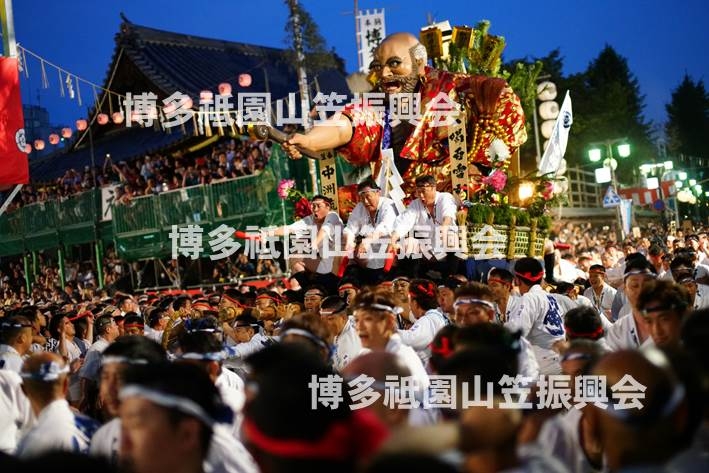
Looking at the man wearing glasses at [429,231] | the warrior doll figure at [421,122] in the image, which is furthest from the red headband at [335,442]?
the warrior doll figure at [421,122]

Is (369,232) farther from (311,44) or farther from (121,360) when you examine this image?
(311,44)

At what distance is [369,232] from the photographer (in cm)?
862

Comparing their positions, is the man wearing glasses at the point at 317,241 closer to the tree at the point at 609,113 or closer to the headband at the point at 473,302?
the headband at the point at 473,302

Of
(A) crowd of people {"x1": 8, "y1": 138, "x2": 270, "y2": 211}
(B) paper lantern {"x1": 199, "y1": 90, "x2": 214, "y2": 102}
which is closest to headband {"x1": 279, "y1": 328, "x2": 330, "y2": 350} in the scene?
(B) paper lantern {"x1": 199, "y1": 90, "x2": 214, "y2": 102}

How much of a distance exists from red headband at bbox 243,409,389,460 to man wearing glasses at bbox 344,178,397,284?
6146 mm

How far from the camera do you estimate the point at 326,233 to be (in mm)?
9141

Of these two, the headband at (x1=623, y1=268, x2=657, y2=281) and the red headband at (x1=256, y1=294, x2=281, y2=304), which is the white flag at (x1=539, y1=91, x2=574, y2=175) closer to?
the red headband at (x1=256, y1=294, x2=281, y2=304)

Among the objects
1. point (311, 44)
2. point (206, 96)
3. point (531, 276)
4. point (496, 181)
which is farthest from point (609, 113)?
point (531, 276)

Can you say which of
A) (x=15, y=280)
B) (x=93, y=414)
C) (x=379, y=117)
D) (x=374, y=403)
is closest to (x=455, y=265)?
(x=379, y=117)

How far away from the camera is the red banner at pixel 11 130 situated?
32.3 ft

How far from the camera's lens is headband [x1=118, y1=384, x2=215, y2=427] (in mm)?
2715

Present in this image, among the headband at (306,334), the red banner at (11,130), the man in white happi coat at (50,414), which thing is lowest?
the man in white happi coat at (50,414)

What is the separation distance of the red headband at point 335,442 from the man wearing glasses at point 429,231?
6135 millimetres

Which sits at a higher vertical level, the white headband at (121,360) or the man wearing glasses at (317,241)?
the man wearing glasses at (317,241)
